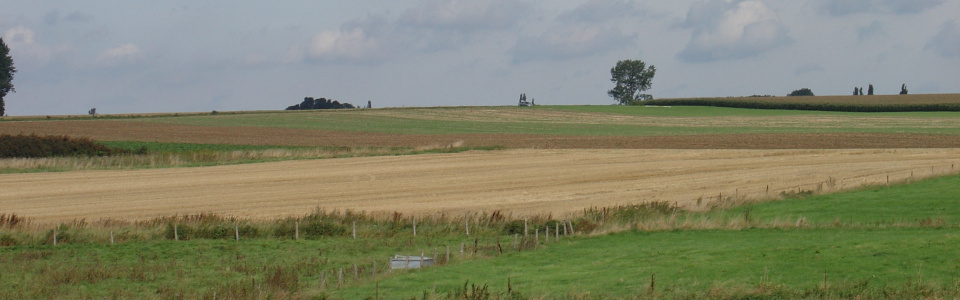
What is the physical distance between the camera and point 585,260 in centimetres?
2345

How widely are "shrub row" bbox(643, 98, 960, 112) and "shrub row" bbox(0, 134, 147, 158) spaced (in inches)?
3298

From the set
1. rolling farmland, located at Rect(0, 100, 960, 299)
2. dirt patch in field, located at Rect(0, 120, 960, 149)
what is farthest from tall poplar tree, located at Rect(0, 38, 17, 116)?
rolling farmland, located at Rect(0, 100, 960, 299)

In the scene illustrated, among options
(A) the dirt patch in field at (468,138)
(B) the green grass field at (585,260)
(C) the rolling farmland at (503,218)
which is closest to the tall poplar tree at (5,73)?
(A) the dirt patch in field at (468,138)

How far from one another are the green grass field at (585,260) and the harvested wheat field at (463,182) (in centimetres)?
507

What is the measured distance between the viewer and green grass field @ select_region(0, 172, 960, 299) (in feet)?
62.0

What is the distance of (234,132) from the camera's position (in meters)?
86.1

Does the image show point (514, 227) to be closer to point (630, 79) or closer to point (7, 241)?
point (7, 241)

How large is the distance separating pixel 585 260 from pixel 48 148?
4817 cm

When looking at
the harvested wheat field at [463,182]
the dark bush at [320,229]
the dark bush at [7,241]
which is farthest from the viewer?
the harvested wheat field at [463,182]

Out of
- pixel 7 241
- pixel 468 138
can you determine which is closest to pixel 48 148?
pixel 468 138

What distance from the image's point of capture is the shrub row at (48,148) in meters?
60.4

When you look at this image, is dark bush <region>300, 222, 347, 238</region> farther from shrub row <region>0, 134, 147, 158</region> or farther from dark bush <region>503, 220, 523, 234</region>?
shrub row <region>0, 134, 147, 158</region>

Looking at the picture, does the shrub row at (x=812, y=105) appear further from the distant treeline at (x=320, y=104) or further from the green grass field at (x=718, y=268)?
the green grass field at (x=718, y=268)

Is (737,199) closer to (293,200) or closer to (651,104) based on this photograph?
(293,200)
